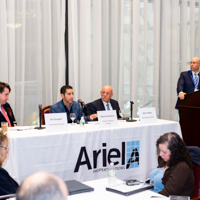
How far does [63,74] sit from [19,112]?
0.97 m

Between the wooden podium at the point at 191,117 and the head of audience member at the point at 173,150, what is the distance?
236 cm

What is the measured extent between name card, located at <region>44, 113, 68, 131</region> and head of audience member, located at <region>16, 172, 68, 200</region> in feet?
8.39

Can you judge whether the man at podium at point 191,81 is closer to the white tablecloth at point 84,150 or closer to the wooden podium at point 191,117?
the wooden podium at point 191,117

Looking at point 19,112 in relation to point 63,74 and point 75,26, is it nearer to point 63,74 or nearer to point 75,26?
point 63,74

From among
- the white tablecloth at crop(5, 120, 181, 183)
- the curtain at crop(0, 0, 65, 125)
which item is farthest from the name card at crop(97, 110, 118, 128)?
the curtain at crop(0, 0, 65, 125)

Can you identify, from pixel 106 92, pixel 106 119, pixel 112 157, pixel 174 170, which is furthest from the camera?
pixel 106 92

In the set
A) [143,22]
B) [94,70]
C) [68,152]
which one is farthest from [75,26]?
[68,152]

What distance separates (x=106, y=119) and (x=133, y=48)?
2.83 metres

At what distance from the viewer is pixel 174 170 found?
7.36 feet

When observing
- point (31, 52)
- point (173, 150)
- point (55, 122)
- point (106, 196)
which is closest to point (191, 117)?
point (55, 122)

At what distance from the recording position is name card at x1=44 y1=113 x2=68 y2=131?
3.31 metres

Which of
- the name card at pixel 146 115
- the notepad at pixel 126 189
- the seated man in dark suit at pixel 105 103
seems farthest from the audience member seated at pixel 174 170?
the seated man in dark suit at pixel 105 103

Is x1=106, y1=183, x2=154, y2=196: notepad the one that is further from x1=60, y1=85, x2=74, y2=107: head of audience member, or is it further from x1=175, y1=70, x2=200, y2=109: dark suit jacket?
x1=175, y1=70, x2=200, y2=109: dark suit jacket

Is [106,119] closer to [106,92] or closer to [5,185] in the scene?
[106,92]
